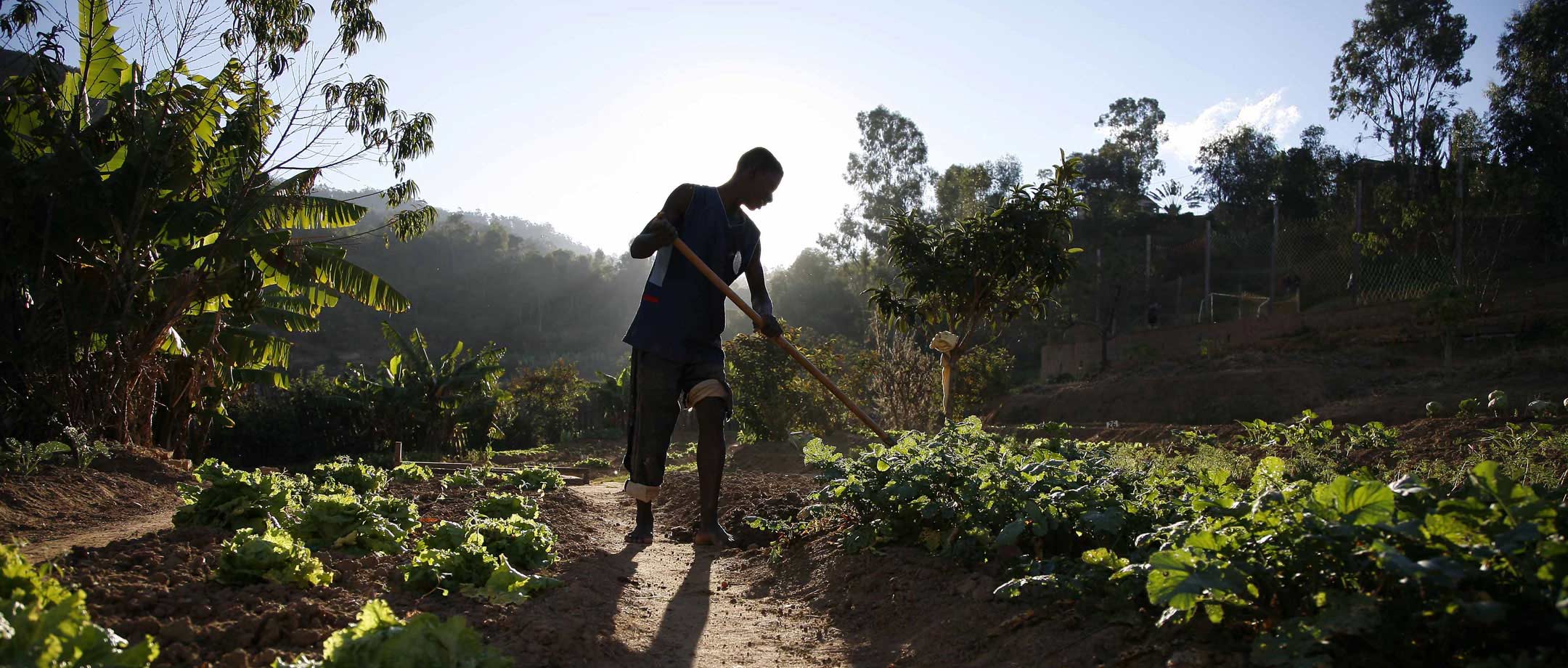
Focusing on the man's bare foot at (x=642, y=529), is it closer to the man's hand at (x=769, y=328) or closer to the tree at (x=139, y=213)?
the man's hand at (x=769, y=328)

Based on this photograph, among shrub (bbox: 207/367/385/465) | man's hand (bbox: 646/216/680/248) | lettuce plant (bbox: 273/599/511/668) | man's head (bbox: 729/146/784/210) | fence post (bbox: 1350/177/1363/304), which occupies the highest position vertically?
fence post (bbox: 1350/177/1363/304)

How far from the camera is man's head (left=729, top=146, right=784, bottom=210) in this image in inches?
187

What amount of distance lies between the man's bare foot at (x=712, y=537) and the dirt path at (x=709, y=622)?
19 centimetres

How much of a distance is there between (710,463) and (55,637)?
3.12 meters

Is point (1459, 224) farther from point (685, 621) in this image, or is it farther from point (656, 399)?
point (685, 621)

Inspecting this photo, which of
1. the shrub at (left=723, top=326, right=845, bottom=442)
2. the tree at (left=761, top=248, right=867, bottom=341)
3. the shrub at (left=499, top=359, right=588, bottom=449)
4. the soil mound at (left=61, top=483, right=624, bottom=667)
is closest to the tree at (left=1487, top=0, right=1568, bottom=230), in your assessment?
the shrub at (left=723, top=326, right=845, bottom=442)

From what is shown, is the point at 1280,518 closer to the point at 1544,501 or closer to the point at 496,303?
the point at 1544,501

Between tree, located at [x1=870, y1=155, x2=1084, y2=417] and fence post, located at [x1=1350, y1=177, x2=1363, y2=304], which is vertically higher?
fence post, located at [x1=1350, y1=177, x2=1363, y2=304]

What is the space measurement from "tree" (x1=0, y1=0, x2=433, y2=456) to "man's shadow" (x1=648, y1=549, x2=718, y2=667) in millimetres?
6194

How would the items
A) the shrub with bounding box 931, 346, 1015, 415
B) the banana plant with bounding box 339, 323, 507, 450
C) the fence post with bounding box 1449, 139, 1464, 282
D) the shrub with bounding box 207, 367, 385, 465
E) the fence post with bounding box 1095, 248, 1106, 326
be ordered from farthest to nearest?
the fence post with bounding box 1095, 248, 1106, 326, the banana plant with bounding box 339, 323, 507, 450, the shrub with bounding box 207, 367, 385, 465, the fence post with bounding box 1449, 139, 1464, 282, the shrub with bounding box 931, 346, 1015, 415

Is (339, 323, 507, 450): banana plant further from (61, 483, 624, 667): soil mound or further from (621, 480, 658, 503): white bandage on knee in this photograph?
(61, 483, 624, 667): soil mound

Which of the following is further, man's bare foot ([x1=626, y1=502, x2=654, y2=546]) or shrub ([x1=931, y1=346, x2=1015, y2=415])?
shrub ([x1=931, y1=346, x2=1015, y2=415])

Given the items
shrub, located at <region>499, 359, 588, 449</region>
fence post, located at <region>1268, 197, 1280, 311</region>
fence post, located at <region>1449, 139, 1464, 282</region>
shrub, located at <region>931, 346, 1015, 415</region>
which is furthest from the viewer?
shrub, located at <region>499, 359, 588, 449</region>

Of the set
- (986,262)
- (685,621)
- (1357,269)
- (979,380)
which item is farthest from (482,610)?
(1357,269)
